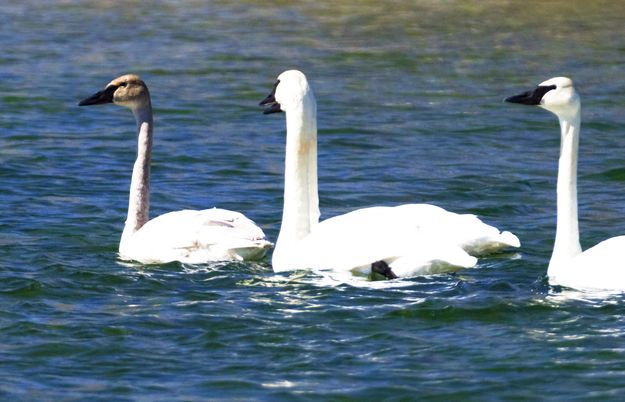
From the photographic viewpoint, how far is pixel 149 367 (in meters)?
8.45

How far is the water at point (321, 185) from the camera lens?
27.7 ft

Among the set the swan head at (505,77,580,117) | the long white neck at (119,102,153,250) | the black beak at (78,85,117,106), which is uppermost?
the swan head at (505,77,580,117)

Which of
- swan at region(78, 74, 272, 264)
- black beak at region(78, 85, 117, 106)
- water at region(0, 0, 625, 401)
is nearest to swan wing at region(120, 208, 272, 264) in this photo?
swan at region(78, 74, 272, 264)

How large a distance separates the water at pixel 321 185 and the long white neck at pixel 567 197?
0.77 feet

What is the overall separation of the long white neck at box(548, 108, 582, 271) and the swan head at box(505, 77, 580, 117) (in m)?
0.08

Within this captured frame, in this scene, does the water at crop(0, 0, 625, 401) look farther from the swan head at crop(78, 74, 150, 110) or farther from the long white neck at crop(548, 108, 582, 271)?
the swan head at crop(78, 74, 150, 110)

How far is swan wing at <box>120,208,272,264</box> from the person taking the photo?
10.5 metres

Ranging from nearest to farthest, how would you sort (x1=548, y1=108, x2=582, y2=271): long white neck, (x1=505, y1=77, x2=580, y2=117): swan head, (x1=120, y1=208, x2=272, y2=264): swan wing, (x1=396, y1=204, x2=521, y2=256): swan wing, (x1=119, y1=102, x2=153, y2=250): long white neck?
(x1=505, y1=77, x2=580, y2=117): swan head, (x1=548, y1=108, x2=582, y2=271): long white neck, (x1=396, y1=204, x2=521, y2=256): swan wing, (x1=120, y1=208, x2=272, y2=264): swan wing, (x1=119, y1=102, x2=153, y2=250): long white neck

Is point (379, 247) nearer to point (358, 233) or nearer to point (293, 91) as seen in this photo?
point (358, 233)

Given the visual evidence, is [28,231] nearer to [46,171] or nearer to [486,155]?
[46,171]

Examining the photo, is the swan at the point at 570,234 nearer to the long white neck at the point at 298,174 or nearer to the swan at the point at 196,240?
the long white neck at the point at 298,174

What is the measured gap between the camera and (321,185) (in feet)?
45.7

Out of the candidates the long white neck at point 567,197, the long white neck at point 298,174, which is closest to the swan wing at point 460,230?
the long white neck at point 567,197

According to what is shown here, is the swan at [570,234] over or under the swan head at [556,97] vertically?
under
